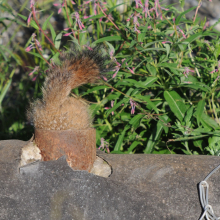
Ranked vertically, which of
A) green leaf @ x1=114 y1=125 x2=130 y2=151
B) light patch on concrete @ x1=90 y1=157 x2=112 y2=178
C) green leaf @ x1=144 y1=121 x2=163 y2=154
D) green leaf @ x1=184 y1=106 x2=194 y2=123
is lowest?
green leaf @ x1=114 y1=125 x2=130 y2=151

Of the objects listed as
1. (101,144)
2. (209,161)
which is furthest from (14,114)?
(209,161)

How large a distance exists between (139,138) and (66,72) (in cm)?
63

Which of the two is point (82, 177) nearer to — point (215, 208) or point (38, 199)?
point (38, 199)

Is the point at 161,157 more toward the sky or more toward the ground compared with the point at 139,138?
A: more toward the sky

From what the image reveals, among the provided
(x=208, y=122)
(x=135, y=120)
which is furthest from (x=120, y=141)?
(x=208, y=122)

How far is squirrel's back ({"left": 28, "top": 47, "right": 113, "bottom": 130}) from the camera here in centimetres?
→ 115

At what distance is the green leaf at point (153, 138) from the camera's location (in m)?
1.48

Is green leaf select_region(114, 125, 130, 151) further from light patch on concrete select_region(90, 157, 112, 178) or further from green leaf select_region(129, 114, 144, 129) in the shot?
light patch on concrete select_region(90, 157, 112, 178)

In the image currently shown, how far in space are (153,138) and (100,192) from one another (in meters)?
0.54

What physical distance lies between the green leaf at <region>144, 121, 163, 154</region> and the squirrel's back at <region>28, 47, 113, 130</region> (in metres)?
0.41

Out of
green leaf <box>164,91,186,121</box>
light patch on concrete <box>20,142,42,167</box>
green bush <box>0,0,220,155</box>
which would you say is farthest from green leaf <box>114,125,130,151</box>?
light patch on concrete <box>20,142,42,167</box>

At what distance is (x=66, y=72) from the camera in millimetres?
1174

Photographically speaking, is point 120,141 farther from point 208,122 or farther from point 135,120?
point 208,122

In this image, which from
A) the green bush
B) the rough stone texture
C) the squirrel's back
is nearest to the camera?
the rough stone texture
